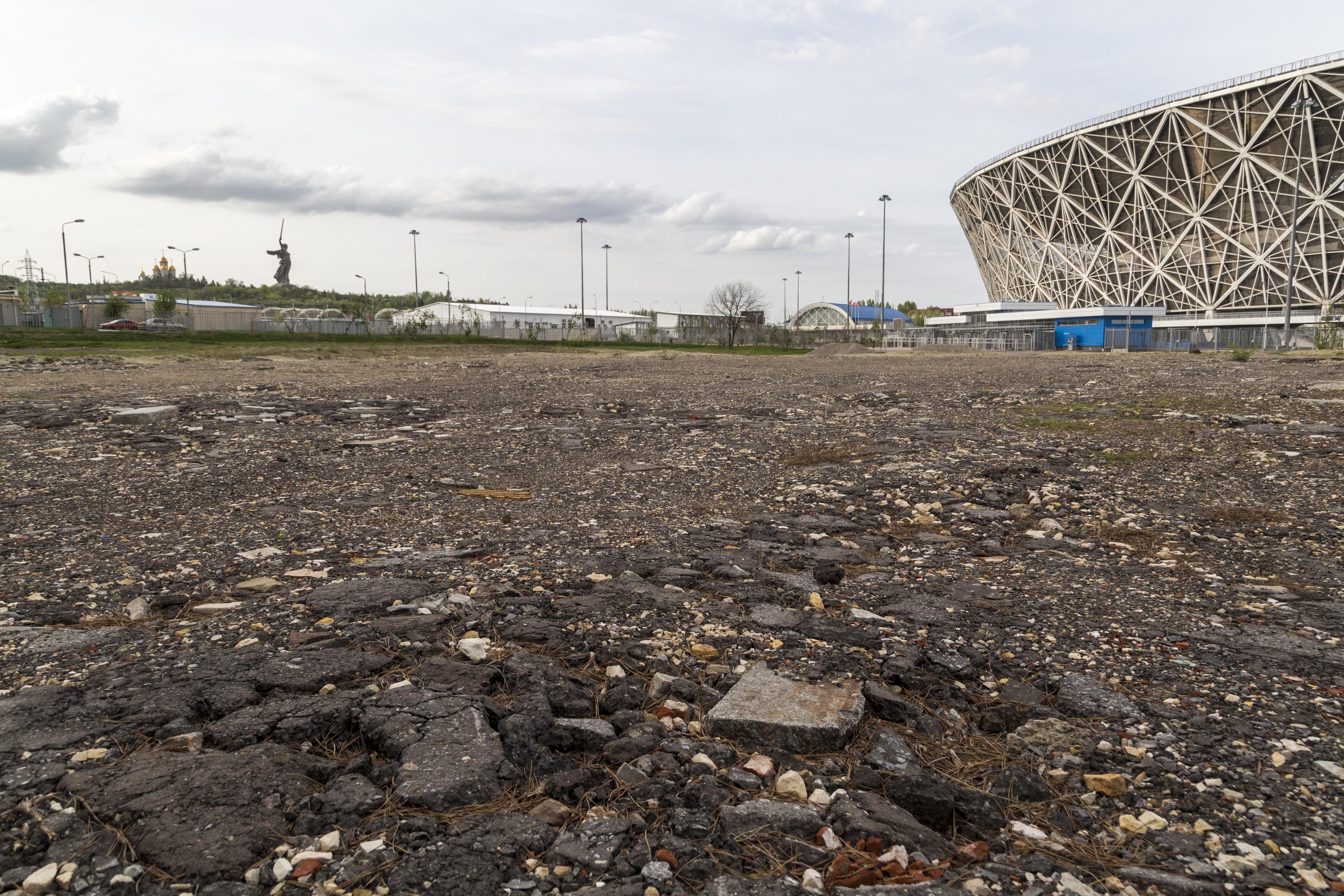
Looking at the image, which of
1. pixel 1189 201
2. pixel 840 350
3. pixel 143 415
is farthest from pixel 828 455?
pixel 1189 201

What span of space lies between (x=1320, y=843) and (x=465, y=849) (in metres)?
2.43

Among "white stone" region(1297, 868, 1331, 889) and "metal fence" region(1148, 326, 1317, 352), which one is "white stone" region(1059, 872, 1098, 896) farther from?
"metal fence" region(1148, 326, 1317, 352)

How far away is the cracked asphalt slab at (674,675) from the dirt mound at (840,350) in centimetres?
3760

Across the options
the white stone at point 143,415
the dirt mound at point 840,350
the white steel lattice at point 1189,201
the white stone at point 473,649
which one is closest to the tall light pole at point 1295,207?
the white steel lattice at point 1189,201

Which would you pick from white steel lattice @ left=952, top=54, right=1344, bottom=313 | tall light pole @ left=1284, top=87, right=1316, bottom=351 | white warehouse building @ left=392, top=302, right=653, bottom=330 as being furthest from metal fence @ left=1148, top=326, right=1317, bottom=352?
white warehouse building @ left=392, top=302, right=653, bottom=330

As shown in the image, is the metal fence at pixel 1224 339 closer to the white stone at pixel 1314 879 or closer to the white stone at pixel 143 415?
the white stone at pixel 143 415

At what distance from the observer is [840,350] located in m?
50.8

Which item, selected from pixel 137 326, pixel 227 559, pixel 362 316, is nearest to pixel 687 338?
pixel 362 316

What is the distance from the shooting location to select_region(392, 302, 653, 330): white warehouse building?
7262 cm

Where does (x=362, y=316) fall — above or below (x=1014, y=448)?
above

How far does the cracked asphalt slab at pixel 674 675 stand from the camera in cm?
224

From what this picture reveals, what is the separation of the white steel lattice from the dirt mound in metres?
30.8

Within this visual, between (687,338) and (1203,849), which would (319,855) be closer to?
(1203,849)

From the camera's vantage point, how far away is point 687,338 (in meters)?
64.9
